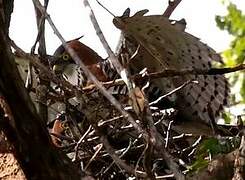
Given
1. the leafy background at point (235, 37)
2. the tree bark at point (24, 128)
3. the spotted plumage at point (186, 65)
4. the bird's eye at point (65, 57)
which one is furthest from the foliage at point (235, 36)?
the bird's eye at point (65, 57)

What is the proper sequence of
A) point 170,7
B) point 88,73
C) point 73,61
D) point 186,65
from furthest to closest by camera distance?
point 73,61 < point 186,65 < point 170,7 < point 88,73

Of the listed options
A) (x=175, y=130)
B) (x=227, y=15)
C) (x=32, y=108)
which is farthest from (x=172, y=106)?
(x=32, y=108)

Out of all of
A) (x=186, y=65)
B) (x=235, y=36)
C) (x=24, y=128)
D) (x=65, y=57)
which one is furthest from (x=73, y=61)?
(x=24, y=128)

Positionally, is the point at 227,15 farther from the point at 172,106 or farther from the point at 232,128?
the point at 172,106

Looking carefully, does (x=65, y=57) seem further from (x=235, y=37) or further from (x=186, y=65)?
(x=235, y=37)

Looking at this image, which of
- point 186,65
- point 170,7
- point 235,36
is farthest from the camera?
point 186,65

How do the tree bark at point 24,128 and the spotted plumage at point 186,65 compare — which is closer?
the tree bark at point 24,128

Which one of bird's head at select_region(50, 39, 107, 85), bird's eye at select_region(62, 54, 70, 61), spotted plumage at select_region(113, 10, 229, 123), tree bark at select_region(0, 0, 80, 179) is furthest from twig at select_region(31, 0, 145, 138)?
bird's eye at select_region(62, 54, 70, 61)

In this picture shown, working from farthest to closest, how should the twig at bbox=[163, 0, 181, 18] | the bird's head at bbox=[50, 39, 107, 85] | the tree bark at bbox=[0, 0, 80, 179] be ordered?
the bird's head at bbox=[50, 39, 107, 85] < the twig at bbox=[163, 0, 181, 18] < the tree bark at bbox=[0, 0, 80, 179]

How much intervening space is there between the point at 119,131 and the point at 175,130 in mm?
585

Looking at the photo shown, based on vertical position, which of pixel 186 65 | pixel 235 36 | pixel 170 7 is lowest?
pixel 186 65

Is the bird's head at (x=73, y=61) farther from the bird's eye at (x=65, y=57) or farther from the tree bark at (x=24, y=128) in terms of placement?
the tree bark at (x=24, y=128)

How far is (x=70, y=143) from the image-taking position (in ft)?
8.94

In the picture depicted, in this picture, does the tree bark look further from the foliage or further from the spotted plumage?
the spotted plumage
